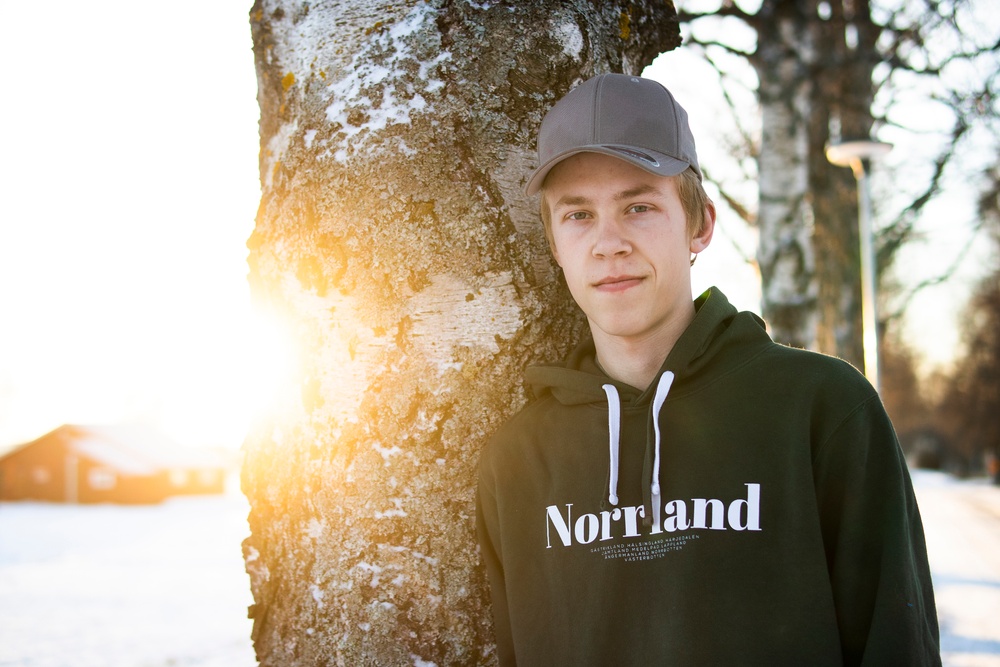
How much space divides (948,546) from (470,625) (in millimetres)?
15554

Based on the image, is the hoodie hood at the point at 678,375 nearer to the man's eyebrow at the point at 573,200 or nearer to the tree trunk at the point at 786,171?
the man's eyebrow at the point at 573,200

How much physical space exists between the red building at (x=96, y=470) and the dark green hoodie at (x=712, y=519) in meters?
38.0

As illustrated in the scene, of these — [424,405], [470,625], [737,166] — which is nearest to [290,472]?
[424,405]

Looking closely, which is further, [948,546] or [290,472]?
[948,546]

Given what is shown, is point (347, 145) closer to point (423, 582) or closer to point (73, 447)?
point (423, 582)

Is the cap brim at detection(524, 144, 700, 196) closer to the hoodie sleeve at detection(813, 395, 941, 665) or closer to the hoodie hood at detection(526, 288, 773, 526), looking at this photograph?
the hoodie hood at detection(526, 288, 773, 526)

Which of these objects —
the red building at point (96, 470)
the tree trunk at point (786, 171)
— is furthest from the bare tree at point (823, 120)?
the red building at point (96, 470)

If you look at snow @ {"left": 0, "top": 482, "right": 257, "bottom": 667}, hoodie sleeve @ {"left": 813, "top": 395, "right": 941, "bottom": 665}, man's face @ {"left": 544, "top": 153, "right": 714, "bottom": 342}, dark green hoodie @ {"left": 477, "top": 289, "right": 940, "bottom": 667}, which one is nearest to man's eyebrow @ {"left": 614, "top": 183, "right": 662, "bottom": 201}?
man's face @ {"left": 544, "top": 153, "right": 714, "bottom": 342}

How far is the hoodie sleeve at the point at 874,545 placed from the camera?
162 centimetres

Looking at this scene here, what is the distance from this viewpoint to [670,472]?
1.87 m

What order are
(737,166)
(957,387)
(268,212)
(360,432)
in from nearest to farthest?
1. (360,432)
2. (268,212)
3. (737,166)
4. (957,387)

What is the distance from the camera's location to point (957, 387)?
147 feet

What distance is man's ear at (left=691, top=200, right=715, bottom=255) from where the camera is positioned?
84.5 inches

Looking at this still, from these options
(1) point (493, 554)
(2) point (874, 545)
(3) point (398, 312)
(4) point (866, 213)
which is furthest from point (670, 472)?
(4) point (866, 213)
